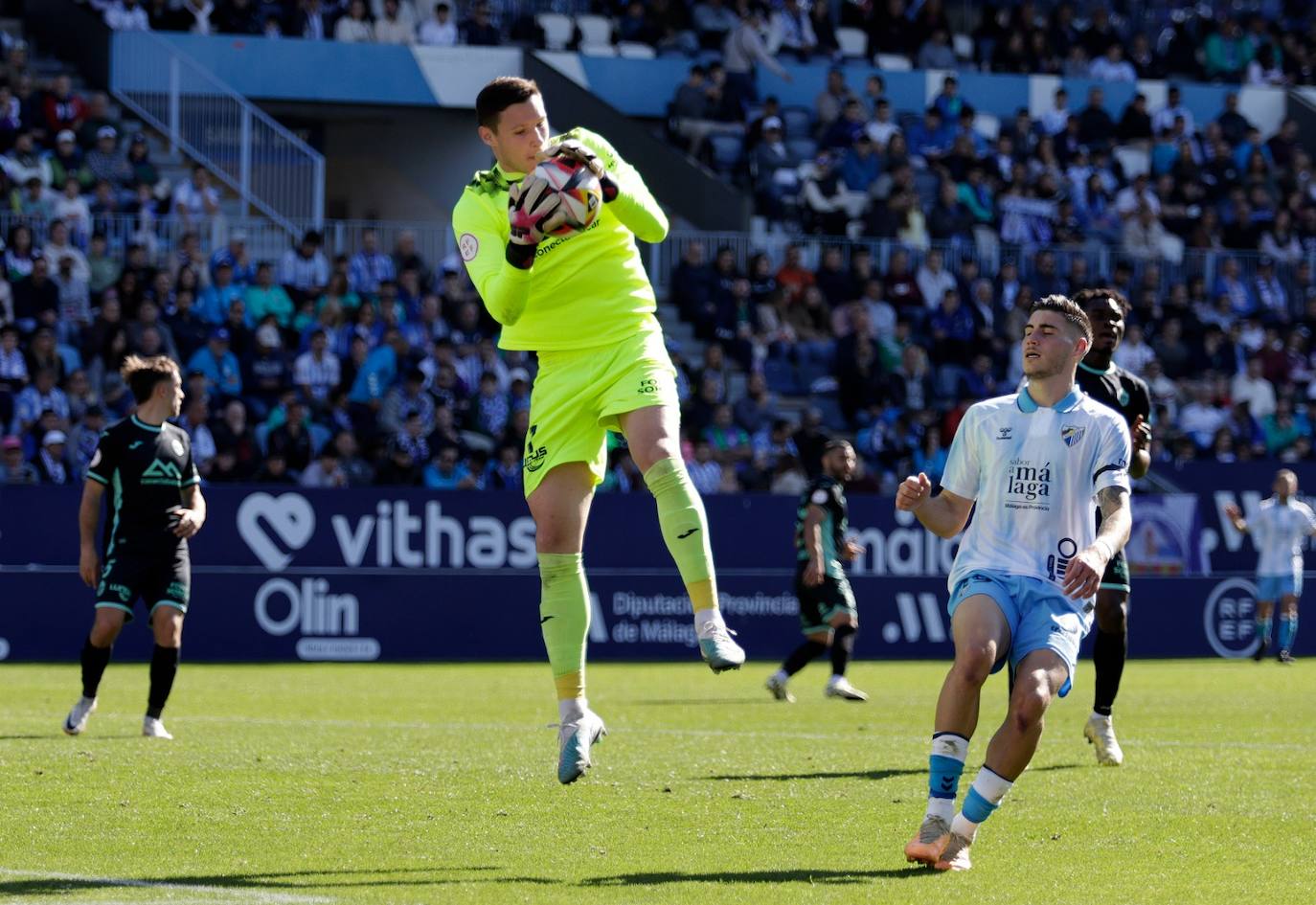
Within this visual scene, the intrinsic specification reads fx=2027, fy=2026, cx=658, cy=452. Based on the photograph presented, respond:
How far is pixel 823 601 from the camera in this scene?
1653 centimetres

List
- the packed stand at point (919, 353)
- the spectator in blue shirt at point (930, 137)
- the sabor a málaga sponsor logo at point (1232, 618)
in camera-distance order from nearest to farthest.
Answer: the sabor a málaga sponsor logo at point (1232, 618) → the packed stand at point (919, 353) → the spectator in blue shirt at point (930, 137)

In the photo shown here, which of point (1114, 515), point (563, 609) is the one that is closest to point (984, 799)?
point (1114, 515)

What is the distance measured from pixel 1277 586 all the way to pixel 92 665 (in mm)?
15778

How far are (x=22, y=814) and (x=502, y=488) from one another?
14348 mm

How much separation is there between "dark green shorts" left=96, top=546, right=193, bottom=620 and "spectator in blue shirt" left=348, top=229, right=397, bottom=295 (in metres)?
13.5

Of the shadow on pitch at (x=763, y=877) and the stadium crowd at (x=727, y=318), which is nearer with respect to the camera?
Result: the shadow on pitch at (x=763, y=877)

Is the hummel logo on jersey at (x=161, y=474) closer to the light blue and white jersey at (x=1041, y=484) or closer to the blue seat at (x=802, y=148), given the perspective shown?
the light blue and white jersey at (x=1041, y=484)

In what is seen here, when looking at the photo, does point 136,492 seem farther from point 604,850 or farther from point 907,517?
point 907,517

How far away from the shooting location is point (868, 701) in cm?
1588

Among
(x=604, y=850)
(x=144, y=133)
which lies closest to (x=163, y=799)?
(x=604, y=850)

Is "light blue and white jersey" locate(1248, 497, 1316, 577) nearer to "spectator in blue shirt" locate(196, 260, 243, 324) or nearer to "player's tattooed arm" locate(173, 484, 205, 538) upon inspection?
"spectator in blue shirt" locate(196, 260, 243, 324)

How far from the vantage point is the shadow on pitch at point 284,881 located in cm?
629

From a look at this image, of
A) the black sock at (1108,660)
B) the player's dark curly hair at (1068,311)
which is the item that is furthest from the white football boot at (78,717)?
the player's dark curly hair at (1068,311)

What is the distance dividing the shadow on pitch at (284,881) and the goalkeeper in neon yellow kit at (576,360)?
931 mm
